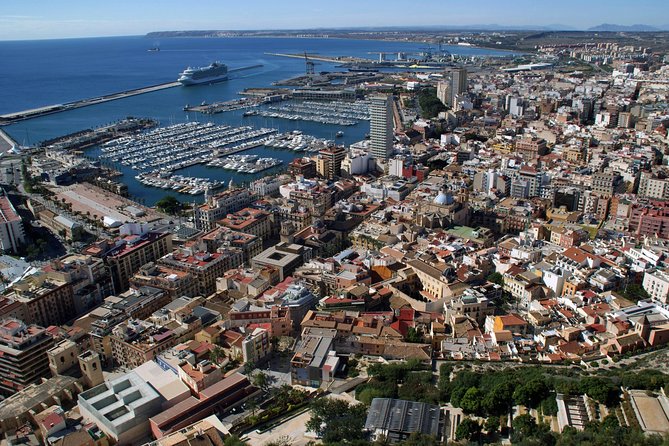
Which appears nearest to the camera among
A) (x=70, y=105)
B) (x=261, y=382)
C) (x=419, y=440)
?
(x=419, y=440)

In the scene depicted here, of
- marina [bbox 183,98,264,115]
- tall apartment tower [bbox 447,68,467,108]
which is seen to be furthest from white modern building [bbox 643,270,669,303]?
marina [bbox 183,98,264,115]

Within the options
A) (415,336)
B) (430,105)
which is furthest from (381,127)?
(415,336)

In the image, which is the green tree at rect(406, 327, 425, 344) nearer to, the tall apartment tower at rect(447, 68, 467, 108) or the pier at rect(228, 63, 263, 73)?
the tall apartment tower at rect(447, 68, 467, 108)

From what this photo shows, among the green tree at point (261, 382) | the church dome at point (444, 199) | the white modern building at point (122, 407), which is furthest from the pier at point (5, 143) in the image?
the green tree at point (261, 382)

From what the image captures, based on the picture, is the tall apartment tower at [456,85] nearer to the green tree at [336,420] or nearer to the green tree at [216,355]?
the green tree at [216,355]

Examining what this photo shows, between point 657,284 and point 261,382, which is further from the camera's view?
point 657,284

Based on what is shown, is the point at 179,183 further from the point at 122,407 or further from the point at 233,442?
the point at 233,442
